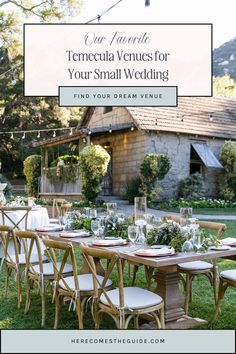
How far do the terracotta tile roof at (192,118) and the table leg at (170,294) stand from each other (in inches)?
424

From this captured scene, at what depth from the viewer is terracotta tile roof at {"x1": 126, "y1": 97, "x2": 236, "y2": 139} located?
584 inches

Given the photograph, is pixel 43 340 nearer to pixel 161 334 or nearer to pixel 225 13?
pixel 161 334

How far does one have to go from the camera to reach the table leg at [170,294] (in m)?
3.68

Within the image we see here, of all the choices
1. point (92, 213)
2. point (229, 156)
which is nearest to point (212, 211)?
point (229, 156)

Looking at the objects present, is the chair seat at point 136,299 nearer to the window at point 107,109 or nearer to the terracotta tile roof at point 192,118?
the terracotta tile roof at point 192,118

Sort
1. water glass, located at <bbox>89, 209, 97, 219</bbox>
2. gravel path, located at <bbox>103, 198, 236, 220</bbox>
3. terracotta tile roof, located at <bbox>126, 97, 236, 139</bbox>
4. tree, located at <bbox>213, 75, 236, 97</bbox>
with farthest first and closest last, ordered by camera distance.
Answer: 1. tree, located at <bbox>213, 75, 236, 97</bbox>
2. terracotta tile roof, located at <bbox>126, 97, 236, 139</bbox>
3. gravel path, located at <bbox>103, 198, 236, 220</bbox>
4. water glass, located at <bbox>89, 209, 97, 219</bbox>

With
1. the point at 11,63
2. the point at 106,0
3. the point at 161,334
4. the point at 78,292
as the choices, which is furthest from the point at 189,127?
the point at 11,63

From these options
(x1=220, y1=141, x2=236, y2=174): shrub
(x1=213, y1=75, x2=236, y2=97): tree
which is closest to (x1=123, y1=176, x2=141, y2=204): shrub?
(x1=220, y1=141, x2=236, y2=174): shrub

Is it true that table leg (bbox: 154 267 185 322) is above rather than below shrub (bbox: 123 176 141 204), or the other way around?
below

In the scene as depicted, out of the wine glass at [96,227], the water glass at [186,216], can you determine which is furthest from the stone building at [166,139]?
the water glass at [186,216]

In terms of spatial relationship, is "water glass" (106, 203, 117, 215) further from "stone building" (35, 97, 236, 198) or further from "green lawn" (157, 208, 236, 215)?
"stone building" (35, 97, 236, 198)

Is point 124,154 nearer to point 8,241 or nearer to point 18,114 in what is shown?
point 8,241

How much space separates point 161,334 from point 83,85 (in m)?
3.27

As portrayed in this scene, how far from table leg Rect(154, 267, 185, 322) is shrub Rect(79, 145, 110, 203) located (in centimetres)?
984
